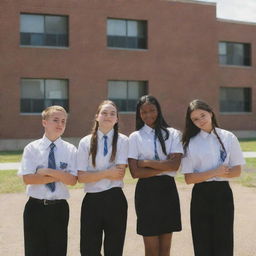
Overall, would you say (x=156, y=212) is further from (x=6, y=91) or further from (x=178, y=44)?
(x=178, y=44)

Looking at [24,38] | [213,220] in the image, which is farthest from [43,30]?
[213,220]

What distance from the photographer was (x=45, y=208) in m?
3.62

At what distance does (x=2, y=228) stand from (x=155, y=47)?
1962cm

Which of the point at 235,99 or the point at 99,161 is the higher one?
the point at 235,99

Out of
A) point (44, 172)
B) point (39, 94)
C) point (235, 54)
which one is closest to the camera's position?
point (44, 172)

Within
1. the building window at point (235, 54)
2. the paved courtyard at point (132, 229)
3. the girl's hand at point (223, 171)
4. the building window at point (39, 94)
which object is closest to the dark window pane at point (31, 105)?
the building window at point (39, 94)

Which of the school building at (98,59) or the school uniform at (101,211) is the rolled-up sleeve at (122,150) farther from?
the school building at (98,59)

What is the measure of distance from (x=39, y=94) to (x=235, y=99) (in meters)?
14.8

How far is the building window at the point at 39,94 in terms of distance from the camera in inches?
861

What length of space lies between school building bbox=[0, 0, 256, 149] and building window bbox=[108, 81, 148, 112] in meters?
0.06

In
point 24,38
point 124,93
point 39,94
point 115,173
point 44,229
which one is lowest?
point 44,229

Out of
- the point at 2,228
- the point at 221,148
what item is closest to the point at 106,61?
the point at 2,228

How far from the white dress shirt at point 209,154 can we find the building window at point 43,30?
1956 centimetres

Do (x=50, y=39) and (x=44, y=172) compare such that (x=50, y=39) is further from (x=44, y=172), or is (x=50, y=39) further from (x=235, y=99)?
(x=44, y=172)
